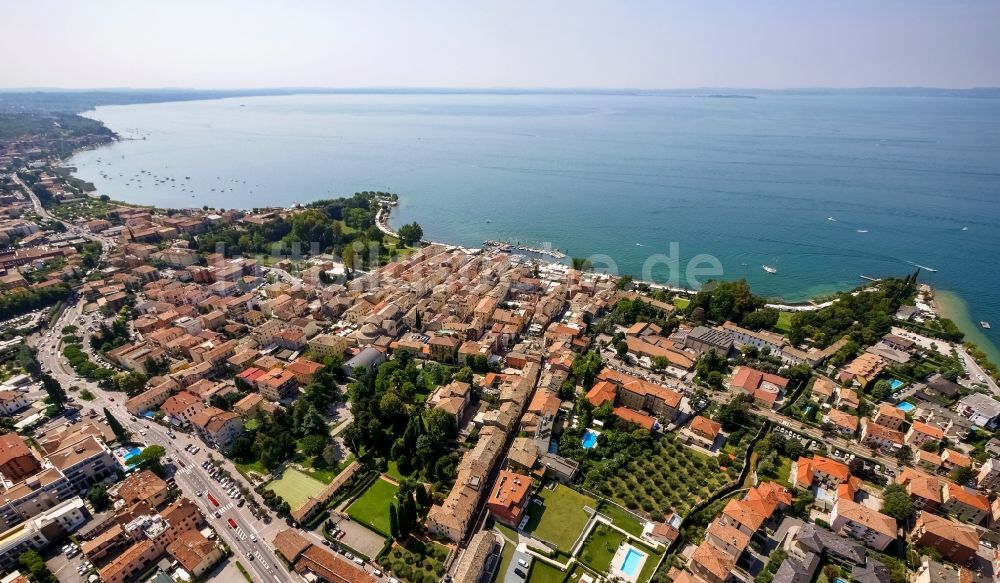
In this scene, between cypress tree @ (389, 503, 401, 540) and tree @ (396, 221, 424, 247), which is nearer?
cypress tree @ (389, 503, 401, 540)

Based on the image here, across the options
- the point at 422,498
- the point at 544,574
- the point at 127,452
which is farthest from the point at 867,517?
the point at 127,452

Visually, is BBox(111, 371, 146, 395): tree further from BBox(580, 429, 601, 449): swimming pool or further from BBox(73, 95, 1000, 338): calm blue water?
BBox(73, 95, 1000, 338): calm blue water

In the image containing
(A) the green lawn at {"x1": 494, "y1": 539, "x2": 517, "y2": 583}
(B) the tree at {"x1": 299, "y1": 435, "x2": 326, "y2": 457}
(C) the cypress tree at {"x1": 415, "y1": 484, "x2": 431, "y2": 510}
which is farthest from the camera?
(B) the tree at {"x1": 299, "y1": 435, "x2": 326, "y2": 457}

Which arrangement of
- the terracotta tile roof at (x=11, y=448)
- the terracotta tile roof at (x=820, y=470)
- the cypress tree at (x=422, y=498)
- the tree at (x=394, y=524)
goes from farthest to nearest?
the terracotta tile roof at (x=820, y=470), the terracotta tile roof at (x=11, y=448), the cypress tree at (x=422, y=498), the tree at (x=394, y=524)

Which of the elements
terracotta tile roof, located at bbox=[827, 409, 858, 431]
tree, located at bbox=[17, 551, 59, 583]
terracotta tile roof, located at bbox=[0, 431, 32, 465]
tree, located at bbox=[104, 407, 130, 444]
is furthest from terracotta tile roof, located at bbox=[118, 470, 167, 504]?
terracotta tile roof, located at bbox=[827, 409, 858, 431]

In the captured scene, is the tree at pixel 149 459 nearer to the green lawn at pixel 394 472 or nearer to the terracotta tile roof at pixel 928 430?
the green lawn at pixel 394 472

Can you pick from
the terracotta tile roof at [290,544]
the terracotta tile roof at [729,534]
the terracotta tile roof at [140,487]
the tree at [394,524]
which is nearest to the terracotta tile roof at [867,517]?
the terracotta tile roof at [729,534]
